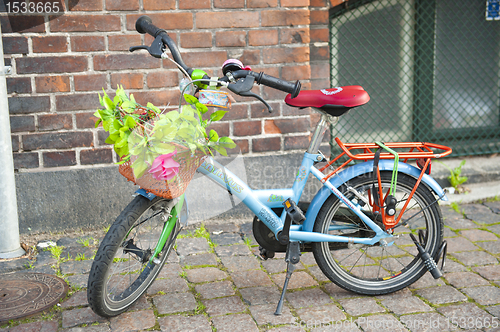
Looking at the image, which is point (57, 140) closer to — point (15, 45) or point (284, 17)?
point (15, 45)

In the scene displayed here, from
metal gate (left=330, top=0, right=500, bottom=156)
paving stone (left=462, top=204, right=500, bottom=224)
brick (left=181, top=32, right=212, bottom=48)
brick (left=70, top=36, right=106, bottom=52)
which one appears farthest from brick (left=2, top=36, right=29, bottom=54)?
paving stone (left=462, top=204, right=500, bottom=224)

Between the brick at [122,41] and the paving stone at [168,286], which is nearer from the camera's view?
the paving stone at [168,286]

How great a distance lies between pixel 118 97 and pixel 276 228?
1.03 metres

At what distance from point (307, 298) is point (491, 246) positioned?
1403mm

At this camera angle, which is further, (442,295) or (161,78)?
(161,78)

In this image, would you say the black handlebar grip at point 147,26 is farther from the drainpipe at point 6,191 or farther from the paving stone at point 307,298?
the paving stone at point 307,298

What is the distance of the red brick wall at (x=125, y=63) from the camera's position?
3.13 metres

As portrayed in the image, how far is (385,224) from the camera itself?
244 centimetres

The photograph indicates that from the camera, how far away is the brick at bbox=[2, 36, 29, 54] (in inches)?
120

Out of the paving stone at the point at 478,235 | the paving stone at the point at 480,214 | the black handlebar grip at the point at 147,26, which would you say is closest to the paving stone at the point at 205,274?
the black handlebar grip at the point at 147,26

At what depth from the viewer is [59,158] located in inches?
129

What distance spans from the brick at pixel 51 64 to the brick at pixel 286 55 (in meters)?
1.26

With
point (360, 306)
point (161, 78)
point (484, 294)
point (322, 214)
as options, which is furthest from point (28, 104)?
point (484, 294)

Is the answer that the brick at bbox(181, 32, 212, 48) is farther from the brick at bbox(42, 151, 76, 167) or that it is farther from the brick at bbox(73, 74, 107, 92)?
the brick at bbox(42, 151, 76, 167)
